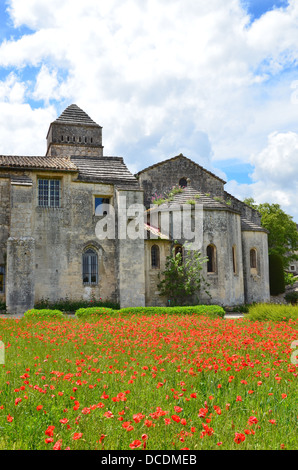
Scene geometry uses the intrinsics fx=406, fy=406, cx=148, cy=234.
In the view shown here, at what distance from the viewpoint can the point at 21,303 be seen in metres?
20.0

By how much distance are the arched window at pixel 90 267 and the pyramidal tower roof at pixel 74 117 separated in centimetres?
2022

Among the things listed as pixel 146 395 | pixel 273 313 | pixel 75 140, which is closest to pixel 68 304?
pixel 273 313

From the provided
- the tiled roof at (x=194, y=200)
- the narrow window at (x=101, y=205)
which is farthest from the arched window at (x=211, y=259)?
the narrow window at (x=101, y=205)

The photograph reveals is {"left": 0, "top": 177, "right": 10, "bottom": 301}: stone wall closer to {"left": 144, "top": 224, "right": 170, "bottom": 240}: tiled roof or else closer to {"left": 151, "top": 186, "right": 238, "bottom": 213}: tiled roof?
{"left": 144, "top": 224, "right": 170, "bottom": 240}: tiled roof

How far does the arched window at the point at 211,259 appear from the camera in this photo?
2420 cm

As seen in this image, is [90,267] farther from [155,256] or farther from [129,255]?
[155,256]

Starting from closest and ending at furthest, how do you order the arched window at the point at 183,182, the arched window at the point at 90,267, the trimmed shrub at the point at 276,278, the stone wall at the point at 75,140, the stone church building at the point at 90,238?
the stone church building at the point at 90,238 → the arched window at the point at 90,267 → the arched window at the point at 183,182 → the trimmed shrub at the point at 276,278 → the stone wall at the point at 75,140

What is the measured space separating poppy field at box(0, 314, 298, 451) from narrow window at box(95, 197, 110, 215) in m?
13.8

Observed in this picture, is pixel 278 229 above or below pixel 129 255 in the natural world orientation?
above

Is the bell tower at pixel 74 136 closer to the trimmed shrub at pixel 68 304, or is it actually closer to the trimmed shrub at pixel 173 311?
the trimmed shrub at pixel 68 304

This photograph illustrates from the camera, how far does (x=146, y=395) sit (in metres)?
5.24

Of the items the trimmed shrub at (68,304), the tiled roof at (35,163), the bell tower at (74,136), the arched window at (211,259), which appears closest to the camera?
the trimmed shrub at (68,304)

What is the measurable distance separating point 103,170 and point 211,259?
329 inches
